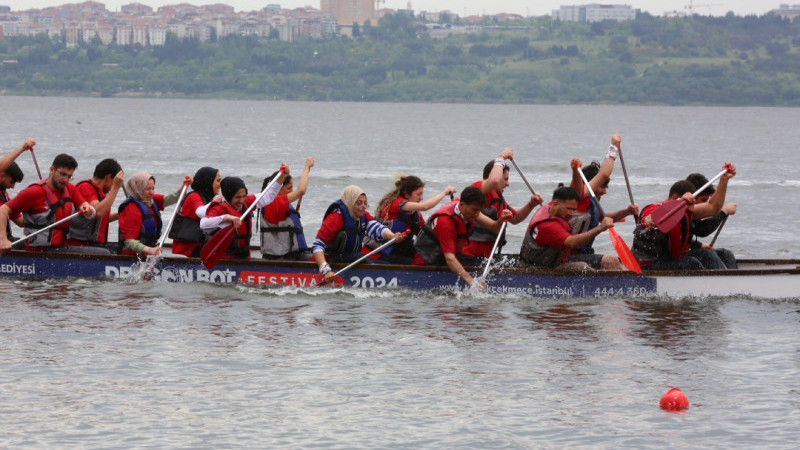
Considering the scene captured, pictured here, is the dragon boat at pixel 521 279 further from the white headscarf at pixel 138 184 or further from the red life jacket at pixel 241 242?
the white headscarf at pixel 138 184

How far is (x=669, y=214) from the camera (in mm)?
16203

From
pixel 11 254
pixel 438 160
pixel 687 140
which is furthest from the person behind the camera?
pixel 687 140

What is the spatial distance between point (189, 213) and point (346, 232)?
7.41 ft

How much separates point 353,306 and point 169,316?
250 centimetres

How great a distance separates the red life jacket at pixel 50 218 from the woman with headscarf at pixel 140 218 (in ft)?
2.83

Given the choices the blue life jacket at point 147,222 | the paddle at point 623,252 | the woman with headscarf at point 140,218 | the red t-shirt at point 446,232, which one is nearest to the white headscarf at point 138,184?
the woman with headscarf at point 140,218

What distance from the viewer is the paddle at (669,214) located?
52.7 ft

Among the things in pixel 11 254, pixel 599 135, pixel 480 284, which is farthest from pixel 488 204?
pixel 599 135

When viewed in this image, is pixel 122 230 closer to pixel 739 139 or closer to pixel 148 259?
pixel 148 259

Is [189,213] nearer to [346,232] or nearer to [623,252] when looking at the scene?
[346,232]

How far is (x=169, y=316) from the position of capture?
1634 centimetres

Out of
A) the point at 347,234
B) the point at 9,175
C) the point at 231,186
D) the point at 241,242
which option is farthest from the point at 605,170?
the point at 9,175

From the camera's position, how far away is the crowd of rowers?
53.9 ft

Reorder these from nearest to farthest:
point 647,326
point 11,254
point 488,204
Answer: point 647,326
point 488,204
point 11,254
